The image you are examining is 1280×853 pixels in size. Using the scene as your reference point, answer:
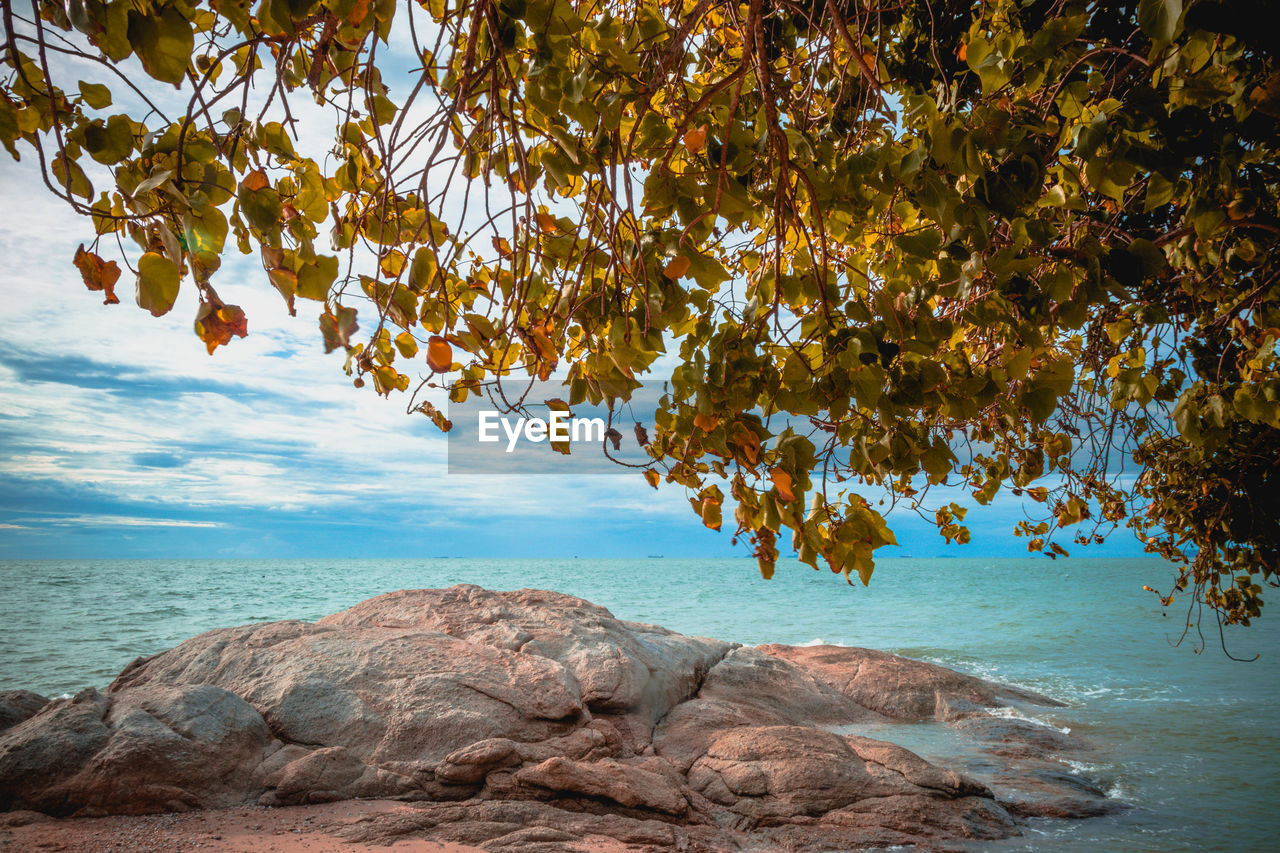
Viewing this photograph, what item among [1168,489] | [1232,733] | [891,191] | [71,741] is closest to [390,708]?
[71,741]

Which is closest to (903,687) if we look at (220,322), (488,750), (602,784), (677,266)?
(602,784)

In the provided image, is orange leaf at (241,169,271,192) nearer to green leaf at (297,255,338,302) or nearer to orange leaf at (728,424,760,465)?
green leaf at (297,255,338,302)

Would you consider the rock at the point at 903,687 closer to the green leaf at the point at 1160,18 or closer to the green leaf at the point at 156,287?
the green leaf at the point at 1160,18

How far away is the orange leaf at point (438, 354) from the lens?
1.46m

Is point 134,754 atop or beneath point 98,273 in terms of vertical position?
beneath

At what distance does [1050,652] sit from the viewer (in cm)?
1540

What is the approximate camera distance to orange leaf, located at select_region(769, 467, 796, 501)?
1.36 m

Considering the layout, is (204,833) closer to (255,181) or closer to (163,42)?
(255,181)

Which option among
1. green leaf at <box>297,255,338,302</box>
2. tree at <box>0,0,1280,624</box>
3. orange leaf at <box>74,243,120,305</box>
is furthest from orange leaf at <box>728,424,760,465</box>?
orange leaf at <box>74,243,120,305</box>

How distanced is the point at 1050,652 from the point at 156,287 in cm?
1813

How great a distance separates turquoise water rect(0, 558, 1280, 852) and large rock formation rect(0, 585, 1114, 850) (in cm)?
80

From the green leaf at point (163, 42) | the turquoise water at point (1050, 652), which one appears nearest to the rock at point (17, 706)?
the green leaf at point (163, 42)

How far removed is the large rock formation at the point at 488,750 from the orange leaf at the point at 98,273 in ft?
12.0

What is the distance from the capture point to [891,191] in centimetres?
169
